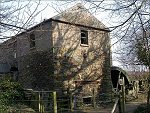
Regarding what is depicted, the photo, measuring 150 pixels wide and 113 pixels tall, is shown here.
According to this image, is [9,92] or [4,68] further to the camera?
[4,68]

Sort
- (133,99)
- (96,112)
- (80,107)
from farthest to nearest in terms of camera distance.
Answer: (133,99)
(80,107)
(96,112)

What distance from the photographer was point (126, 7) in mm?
7766

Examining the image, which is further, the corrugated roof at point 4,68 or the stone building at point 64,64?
the corrugated roof at point 4,68

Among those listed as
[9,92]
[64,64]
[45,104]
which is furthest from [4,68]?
[45,104]

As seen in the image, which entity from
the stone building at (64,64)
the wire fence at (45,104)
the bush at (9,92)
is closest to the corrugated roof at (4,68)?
the stone building at (64,64)

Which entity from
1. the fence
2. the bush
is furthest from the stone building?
the bush

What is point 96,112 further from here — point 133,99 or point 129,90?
point 129,90

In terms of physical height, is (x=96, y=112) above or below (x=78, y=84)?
below

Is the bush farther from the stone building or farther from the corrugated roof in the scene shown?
the corrugated roof

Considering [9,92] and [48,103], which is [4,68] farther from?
[48,103]

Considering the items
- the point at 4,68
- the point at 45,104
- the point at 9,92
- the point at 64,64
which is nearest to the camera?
the point at 45,104

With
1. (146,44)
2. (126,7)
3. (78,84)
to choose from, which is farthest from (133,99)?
(126,7)

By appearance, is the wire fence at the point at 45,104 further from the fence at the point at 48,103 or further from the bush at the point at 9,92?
the bush at the point at 9,92

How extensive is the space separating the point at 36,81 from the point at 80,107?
4.09 meters
